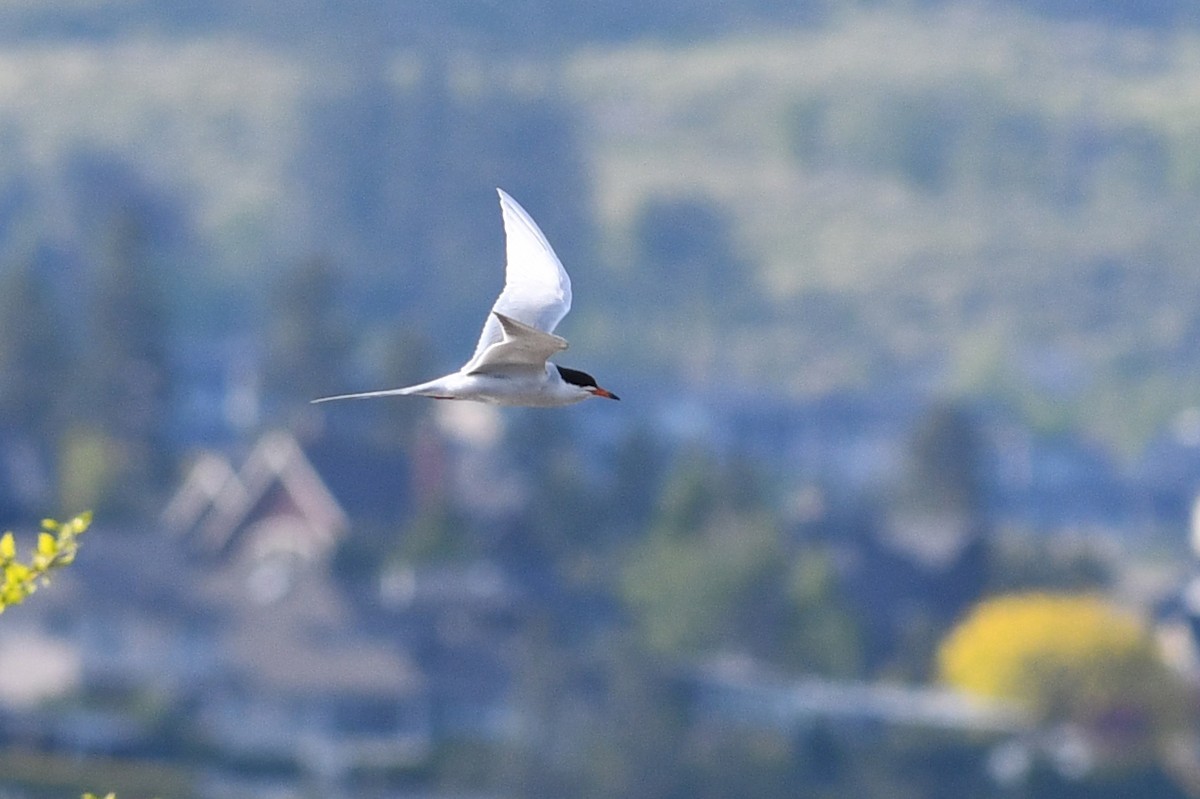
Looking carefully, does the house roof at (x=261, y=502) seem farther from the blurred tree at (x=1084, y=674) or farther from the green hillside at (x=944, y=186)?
the green hillside at (x=944, y=186)

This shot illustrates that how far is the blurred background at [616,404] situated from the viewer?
208ft

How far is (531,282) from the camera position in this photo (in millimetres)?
11289

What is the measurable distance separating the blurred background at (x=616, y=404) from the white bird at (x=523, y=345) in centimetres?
4657

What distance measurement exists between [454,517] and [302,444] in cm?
913

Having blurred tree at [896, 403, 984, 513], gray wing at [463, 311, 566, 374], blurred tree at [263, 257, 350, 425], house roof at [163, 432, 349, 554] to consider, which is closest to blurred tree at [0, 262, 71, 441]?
house roof at [163, 432, 349, 554]

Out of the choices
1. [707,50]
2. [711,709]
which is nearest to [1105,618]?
[711,709]

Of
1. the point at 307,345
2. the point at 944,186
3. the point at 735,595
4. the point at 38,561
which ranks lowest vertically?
the point at 38,561

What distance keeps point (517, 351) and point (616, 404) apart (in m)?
101

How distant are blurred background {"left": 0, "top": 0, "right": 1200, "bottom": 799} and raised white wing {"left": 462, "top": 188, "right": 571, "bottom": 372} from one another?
46.5 metres

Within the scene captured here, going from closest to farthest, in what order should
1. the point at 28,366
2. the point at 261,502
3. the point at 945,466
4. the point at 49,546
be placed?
the point at 49,546 < the point at 261,502 < the point at 945,466 < the point at 28,366

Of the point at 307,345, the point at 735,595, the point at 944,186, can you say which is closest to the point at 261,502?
the point at 307,345

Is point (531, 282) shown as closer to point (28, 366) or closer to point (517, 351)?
point (517, 351)

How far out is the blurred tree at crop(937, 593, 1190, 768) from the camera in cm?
6219

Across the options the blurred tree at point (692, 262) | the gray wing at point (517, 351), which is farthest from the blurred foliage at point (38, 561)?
the blurred tree at point (692, 262)
